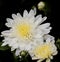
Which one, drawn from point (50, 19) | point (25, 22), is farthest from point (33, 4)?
point (25, 22)

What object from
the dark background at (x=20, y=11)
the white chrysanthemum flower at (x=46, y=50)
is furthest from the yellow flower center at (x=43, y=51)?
the dark background at (x=20, y=11)

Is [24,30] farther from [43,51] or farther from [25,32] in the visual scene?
[43,51]

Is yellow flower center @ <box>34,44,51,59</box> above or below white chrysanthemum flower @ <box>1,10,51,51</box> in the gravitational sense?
below

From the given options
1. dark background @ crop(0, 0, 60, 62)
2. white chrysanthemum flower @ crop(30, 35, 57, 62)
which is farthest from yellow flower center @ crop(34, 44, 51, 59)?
dark background @ crop(0, 0, 60, 62)

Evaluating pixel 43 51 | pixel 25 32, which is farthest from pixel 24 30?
pixel 43 51

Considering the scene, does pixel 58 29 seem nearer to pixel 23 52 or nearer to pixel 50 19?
pixel 50 19

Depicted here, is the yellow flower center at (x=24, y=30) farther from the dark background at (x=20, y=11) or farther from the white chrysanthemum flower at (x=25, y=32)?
the dark background at (x=20, y=11)

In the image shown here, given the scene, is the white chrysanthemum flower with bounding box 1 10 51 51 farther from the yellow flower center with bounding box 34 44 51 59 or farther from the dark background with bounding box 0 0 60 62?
the dark background with bounding box 0 0 60 62
